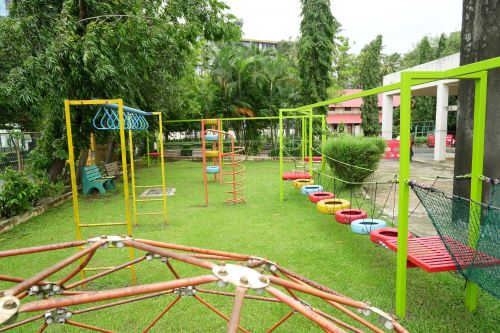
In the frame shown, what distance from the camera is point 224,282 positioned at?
1.19 metres

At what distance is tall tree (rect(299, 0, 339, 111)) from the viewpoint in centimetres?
1806

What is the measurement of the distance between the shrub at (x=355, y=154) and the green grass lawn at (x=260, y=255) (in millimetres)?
1583

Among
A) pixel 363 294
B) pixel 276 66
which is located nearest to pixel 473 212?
pixel 363 294

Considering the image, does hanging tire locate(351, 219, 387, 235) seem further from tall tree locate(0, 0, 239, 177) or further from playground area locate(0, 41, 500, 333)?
tall tree locate(0, 0, 239, 177)

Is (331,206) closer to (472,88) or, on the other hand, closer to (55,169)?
(472,88)

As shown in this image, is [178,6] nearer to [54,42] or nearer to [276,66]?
[54,42]

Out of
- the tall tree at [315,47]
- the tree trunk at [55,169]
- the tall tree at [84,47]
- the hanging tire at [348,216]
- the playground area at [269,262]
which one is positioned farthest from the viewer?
the tall tree at [315,47]

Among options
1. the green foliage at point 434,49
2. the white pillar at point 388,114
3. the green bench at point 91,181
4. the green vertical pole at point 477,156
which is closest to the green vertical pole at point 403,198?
the green vertical pole at point 477,156

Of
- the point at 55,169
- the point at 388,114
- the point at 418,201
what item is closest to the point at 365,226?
the point at 418,201

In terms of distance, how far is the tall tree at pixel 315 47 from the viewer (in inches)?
711

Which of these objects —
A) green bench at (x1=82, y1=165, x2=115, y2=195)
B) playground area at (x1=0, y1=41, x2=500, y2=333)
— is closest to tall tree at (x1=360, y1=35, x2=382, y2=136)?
playground area at (x1=0, y1=41, x2=500, y2=333)

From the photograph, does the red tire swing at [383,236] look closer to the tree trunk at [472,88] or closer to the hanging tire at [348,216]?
the hanging tire at [348,216]

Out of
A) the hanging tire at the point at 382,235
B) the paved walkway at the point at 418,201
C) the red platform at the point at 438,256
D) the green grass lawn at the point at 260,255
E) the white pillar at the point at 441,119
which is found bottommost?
the green grass lawn at the point at 260,255

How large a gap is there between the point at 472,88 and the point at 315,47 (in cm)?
1365
